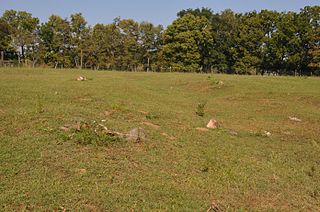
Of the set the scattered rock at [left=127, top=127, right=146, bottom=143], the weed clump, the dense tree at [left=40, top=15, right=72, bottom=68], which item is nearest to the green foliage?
the weed clump

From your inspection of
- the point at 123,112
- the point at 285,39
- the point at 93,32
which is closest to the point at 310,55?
the point at 285,39

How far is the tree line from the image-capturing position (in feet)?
168

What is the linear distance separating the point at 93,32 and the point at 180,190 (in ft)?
201

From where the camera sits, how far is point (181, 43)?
5797 centimetres

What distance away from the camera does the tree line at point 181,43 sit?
51.3m

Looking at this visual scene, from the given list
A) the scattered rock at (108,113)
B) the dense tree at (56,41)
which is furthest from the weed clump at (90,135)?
the dense tree at (56,41)

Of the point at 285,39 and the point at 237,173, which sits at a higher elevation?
the point at 285,39

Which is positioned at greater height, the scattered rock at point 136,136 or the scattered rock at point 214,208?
the scattered rock at point 136,136

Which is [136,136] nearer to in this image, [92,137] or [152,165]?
[92,137]

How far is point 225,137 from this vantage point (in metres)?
9.34

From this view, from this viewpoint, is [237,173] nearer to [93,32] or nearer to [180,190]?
[180,190]

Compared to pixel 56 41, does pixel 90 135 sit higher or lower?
lower

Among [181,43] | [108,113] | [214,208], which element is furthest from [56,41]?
[214,208]

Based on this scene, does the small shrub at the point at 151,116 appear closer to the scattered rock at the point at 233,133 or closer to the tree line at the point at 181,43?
the scattered rock at the point at 233,133
